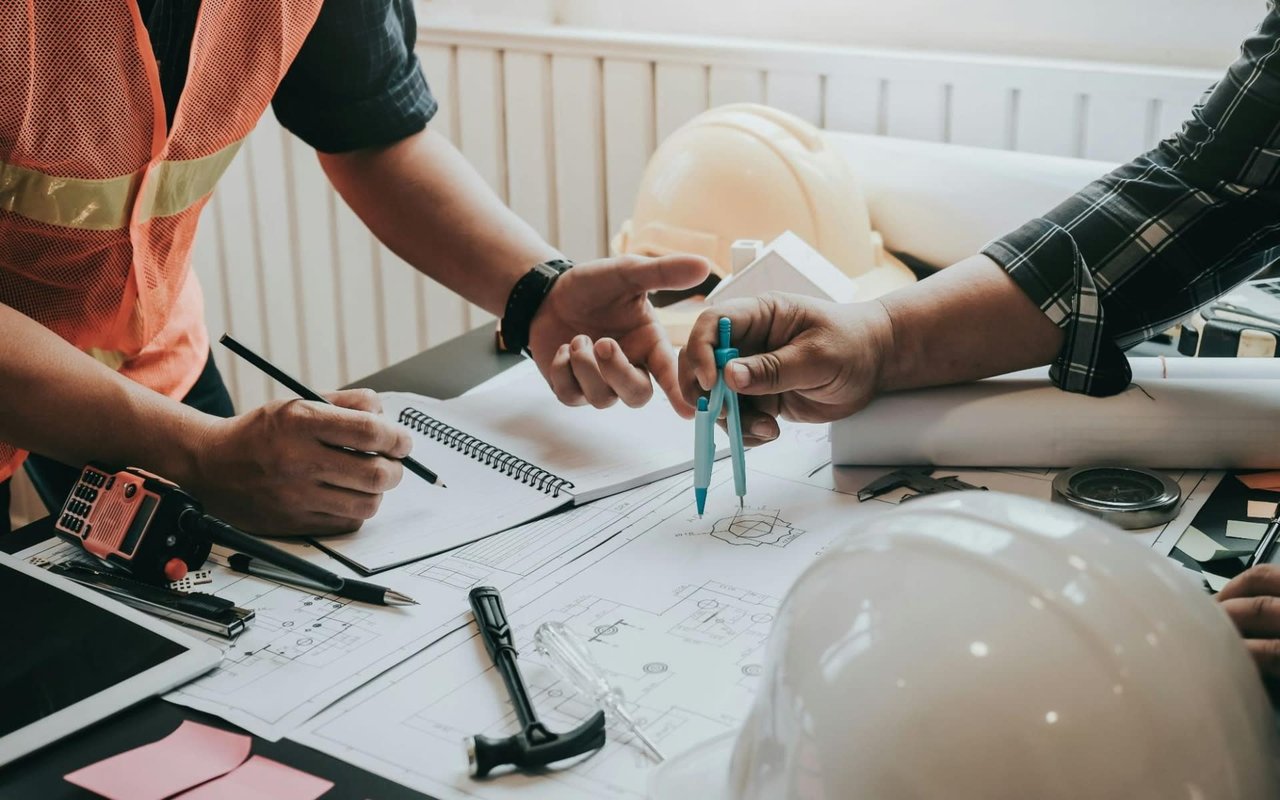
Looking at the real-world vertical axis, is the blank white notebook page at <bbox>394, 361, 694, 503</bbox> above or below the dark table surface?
above

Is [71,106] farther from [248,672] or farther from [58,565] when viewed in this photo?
[248,672]

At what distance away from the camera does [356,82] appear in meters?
1.30

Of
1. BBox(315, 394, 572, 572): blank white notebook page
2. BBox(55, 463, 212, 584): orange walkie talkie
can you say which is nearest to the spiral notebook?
BBox(315, 394, 572, 572): blank white notebook page

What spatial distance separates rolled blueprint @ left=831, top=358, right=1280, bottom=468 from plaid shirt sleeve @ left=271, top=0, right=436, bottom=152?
0.61m

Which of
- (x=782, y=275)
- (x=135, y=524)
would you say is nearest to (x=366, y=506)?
(x=135, y=524)

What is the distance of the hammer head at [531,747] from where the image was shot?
675 mm

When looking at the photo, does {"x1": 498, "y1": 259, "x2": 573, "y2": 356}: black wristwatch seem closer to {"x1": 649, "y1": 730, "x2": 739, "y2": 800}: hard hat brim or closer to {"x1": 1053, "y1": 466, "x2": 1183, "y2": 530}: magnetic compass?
{"x1": 1053, "y1": 466, "x2": 1183, "y2": 530}: magnetic compass

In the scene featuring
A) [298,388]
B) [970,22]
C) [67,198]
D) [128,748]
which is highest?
[970,22]

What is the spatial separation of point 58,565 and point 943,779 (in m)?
0.69

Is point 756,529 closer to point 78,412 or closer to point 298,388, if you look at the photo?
point 298,388

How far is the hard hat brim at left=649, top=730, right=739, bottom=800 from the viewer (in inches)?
25.7

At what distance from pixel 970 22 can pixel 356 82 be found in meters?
1.04

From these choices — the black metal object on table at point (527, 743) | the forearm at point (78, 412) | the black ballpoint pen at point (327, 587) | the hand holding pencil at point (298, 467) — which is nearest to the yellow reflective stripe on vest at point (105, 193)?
the forearm at point (78, 412)

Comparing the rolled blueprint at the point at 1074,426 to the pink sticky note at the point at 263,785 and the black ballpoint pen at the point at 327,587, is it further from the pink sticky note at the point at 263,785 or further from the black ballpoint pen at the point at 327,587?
the pink sticky note at the point at 263,785
